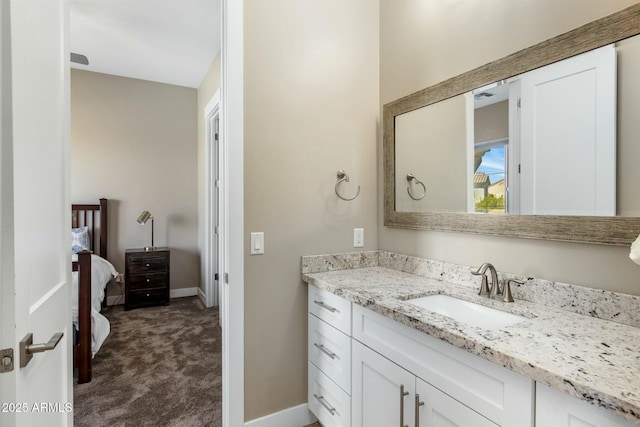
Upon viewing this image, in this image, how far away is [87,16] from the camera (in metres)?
2.82

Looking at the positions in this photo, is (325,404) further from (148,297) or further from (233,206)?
(148,297)

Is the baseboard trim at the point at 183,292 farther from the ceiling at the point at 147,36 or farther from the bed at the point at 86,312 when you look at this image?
the ceiling at the point at 147,36

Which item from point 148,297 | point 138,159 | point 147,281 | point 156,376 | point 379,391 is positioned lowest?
point 156,376

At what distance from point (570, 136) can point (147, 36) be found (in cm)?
349

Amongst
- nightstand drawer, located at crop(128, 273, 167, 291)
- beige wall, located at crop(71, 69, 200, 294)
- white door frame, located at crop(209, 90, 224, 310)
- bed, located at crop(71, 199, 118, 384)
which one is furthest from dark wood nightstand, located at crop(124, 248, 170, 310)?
white door frame, located at crop(209, 90, 224, 310)

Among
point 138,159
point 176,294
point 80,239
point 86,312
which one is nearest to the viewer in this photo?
point 86,312

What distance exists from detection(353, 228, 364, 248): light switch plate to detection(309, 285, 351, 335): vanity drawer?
0.40 m

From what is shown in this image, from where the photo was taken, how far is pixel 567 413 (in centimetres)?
75

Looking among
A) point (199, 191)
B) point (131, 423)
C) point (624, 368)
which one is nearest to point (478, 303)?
point (624, 368)

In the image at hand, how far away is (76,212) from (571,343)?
15.3 ft

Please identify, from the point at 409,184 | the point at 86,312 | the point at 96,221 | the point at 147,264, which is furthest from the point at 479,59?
the point at 96,221

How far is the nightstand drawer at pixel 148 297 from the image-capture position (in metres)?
3.85

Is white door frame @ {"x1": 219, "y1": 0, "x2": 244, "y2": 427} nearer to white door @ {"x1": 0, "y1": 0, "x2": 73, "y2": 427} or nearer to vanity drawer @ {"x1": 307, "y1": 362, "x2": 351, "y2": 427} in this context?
vanity drawer @ {"x1": 307, "y1": 362, "x2": 351, "y2": 427}

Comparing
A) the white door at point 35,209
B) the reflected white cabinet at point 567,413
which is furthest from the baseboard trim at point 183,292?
the reflected white cabinet at point 567,413
